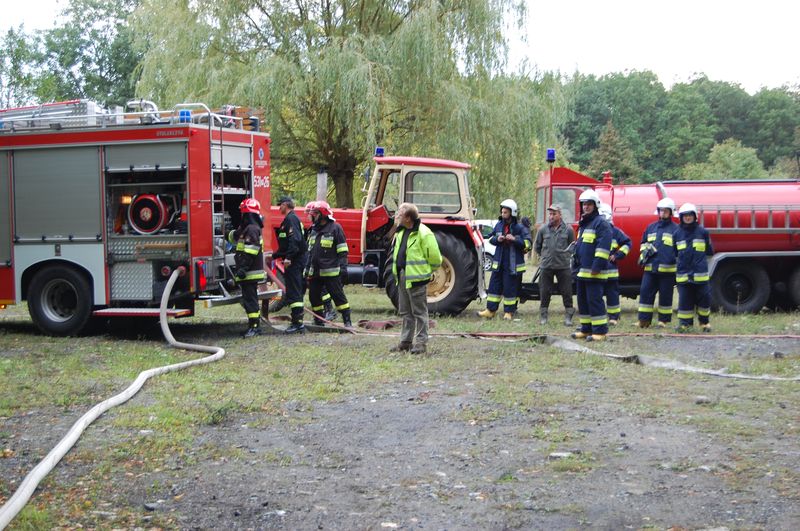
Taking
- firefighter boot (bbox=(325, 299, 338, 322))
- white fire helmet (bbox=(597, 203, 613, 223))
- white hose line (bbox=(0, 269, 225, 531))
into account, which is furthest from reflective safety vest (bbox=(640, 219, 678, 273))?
white hose line (bbox=(0, 269, 225, 531))

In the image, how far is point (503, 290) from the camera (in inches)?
572

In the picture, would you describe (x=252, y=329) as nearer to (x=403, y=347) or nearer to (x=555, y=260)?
(x=403, y=347)

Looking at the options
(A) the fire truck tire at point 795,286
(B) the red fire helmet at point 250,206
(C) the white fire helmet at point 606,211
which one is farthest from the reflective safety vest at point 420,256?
(A) the fire truck tire at point 795,286

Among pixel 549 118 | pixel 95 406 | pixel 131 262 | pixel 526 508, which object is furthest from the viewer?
pixel 549 118

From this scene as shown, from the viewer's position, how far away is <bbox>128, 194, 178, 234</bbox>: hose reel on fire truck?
12.0 meters

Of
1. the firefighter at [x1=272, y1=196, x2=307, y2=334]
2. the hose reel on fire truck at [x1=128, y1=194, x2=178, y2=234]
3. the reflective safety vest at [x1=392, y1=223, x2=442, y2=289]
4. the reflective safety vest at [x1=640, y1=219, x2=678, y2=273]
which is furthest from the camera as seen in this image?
the reflective safety vest at [x1=640, y1=219, x2=678, y2=273]

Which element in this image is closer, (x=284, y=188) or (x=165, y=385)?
(x=165, y=385)

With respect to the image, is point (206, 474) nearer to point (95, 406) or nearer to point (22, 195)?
point (95, 406)

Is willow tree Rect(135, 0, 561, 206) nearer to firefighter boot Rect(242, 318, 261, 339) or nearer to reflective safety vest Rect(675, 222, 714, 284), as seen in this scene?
firefighter boot Rect(242, 318, 261, 339)

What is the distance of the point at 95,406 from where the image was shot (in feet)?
24.6

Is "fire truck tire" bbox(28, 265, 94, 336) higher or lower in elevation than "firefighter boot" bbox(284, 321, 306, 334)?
higher

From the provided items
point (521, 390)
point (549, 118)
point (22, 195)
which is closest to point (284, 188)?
point (549, 118)

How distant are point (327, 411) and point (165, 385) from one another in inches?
78.6

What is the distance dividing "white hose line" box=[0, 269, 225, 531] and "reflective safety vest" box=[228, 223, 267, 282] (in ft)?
2.59
